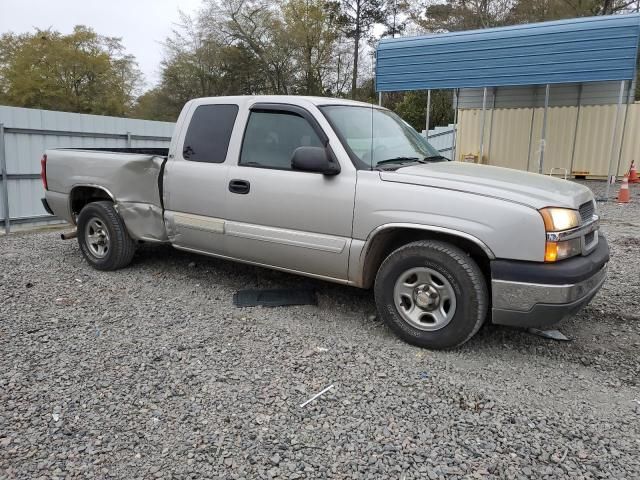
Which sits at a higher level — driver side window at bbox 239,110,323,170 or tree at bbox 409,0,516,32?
tree at bbox 409,0,516,32

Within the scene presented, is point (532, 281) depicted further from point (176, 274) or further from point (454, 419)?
point (176, 274)

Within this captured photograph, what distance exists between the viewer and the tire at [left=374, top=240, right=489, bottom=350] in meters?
3.49

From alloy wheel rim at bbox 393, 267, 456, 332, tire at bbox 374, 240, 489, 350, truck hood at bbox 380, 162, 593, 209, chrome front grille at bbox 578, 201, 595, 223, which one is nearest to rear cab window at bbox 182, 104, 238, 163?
truck hood at bbox 380, 162, 593, 209

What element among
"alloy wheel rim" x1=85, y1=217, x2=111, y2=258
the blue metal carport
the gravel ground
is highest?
the blue metal carport

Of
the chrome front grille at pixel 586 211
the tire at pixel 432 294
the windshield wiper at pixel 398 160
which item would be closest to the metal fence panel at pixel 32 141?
the windshield wiper at pixel 398 160

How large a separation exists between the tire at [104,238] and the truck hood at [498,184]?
10.6ft

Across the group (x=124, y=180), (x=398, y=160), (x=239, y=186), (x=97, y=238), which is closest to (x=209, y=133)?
(x=239, y=186)

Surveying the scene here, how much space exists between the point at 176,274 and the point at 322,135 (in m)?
2.62

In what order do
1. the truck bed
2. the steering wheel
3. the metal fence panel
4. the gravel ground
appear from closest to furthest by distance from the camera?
the gravel ground → the steering wheel → the truck bed → the metal fence panel

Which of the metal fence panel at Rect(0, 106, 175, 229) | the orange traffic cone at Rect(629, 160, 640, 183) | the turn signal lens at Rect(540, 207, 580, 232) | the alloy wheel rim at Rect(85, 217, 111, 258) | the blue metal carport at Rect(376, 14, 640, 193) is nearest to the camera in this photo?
the turn signal lens at Rect(540, 207, 580, 232)

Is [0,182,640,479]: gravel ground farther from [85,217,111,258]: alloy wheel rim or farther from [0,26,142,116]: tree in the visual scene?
[0,26,142,116]: tree

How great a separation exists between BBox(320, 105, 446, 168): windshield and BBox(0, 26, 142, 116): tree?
42734mm

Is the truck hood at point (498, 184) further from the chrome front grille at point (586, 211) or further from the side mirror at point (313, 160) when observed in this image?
the side mirror at point (313, 160)

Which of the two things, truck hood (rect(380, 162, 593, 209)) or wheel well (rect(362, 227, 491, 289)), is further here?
wheel well (rect(362, 227, 491, 289))
